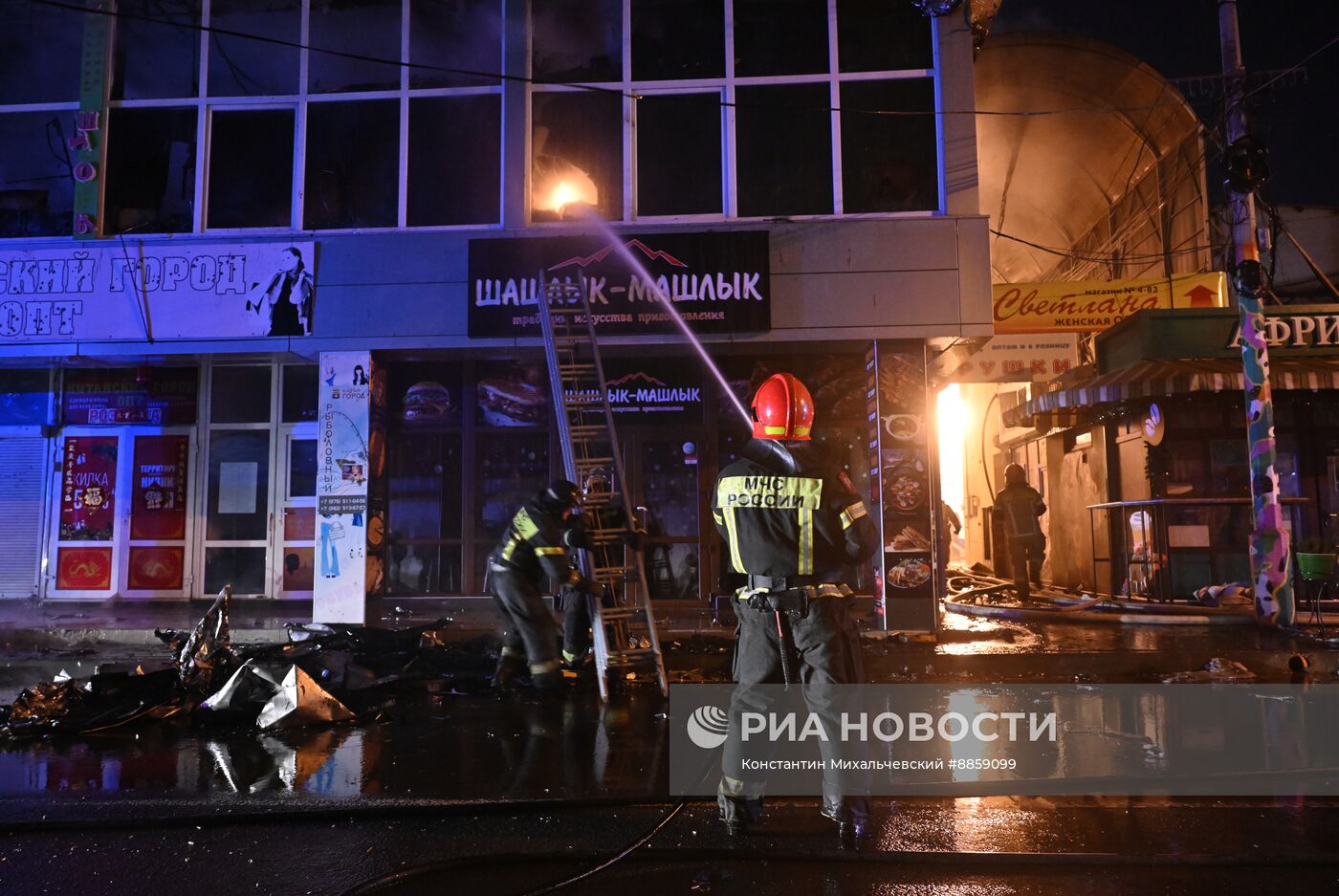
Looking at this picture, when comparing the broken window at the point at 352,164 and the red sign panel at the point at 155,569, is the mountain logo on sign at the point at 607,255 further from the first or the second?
the red sign panel at the point at 155,569

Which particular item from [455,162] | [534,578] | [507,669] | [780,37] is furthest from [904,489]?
[455,162]

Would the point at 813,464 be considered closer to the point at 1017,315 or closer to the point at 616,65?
the point at 616,65

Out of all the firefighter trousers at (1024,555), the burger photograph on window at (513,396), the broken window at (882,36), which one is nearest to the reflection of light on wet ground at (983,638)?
the firefighter trousers at (1024,555)

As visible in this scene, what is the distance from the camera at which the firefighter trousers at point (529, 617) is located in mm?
7227

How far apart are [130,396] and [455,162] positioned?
5.88 metres

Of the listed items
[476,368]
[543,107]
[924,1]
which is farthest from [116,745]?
[924,1]

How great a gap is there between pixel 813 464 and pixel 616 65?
29.3 feet

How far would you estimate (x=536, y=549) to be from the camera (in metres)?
7.26

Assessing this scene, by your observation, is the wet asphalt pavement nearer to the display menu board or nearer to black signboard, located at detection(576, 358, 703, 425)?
the display menu board

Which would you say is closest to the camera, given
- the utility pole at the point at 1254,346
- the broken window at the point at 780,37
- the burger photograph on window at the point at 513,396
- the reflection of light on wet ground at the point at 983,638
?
the reflection of light on wet ground at the point at 983,638

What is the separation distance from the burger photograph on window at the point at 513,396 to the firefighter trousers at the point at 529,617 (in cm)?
432

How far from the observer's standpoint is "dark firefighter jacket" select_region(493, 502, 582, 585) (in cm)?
709

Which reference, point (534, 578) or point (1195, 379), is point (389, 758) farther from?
point (1195, 379)

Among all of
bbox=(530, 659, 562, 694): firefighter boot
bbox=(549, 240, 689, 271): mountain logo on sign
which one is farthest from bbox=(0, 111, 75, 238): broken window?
bbox=(530, 659, 562, 694): firefighter boot
